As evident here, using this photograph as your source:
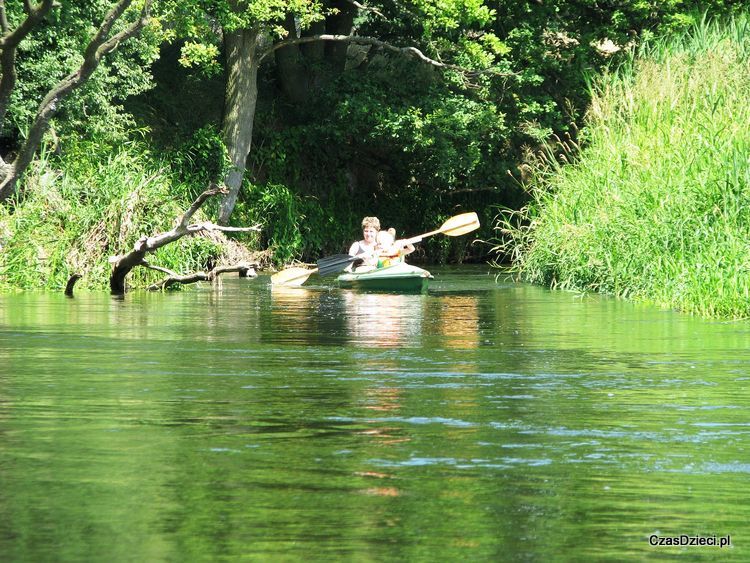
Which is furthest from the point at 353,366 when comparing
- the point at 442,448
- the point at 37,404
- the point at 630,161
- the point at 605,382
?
the point at 630,161

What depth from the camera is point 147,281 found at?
22797 mm

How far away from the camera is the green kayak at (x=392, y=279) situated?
71.0 feet

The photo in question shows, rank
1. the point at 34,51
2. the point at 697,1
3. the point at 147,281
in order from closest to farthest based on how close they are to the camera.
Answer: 1. the point at 147,281
2. the point at 34,51
3. the point at 697,1

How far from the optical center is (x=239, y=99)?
2983 cm

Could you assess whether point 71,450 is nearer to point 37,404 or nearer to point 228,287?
point 37,404

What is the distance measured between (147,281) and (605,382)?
13.5 meters

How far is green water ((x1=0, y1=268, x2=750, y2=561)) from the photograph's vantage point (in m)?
5.61

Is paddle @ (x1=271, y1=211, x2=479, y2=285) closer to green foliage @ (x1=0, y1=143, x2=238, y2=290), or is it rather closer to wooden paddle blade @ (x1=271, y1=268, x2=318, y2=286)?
wooden paddle blade @ (x1=271, y1=268, x2=318, y2=286)

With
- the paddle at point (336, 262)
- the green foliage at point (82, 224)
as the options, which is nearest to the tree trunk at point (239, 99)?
the paddle at point (336, 262)

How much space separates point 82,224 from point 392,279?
4.49 metres

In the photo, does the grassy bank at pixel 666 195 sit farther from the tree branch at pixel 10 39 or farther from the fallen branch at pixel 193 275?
the tree branch at pixel 10 39

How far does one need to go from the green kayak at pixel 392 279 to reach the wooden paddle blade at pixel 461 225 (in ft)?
9.56

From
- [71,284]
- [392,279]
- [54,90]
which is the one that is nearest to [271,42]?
[54,90]

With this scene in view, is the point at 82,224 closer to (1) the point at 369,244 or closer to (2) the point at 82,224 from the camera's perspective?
(2) the point at 82,224
